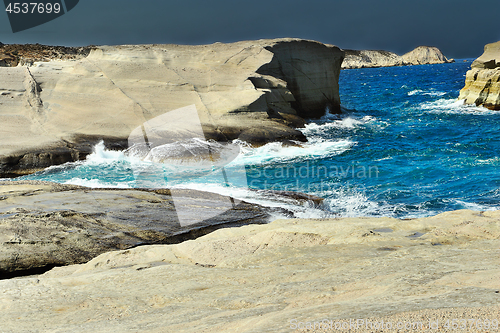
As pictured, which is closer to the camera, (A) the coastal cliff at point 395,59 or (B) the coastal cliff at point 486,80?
(B) the coastal cliff at point 486,80

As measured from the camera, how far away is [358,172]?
42.4 ft

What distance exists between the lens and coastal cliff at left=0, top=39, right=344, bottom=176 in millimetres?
14422

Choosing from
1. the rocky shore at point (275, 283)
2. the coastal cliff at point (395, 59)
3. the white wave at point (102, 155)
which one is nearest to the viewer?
the rocky shore at point (275, 283)

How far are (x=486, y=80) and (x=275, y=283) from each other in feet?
83.0

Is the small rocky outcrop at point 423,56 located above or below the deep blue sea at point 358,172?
above

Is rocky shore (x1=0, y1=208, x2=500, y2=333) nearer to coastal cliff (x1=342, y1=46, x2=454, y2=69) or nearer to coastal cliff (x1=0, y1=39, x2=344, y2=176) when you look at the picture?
coastal cliff (x1=0, y1=39, x2=344, y2=176)

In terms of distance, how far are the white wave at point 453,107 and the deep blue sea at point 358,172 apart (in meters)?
4.06

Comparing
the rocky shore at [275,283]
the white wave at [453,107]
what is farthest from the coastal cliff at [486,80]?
the rocky shore at [275,283]

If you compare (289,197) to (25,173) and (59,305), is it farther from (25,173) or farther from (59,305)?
(25,173)

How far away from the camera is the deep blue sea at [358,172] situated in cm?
991

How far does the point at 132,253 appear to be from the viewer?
5137 mm

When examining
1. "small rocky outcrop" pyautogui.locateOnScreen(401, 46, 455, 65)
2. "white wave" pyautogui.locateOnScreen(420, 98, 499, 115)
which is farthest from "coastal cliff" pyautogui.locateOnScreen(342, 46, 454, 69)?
"white wave" pyautogui.locateOnScreen(420, 98, 499, 115)

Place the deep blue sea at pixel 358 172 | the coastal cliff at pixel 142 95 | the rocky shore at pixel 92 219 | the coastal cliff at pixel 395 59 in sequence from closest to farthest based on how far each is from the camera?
the rocky shore at pixel 92 219 → the deep blue sea at pixel 358 172 → the coastal cliff at pixel 142 95 → the coastal cliff at pixel 395 59

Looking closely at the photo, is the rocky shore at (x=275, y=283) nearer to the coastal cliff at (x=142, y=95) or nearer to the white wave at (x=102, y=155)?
the white wave at (x=102, y=155)
